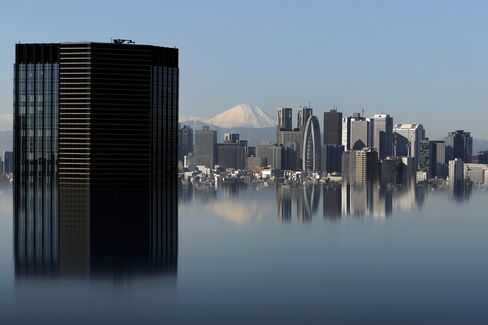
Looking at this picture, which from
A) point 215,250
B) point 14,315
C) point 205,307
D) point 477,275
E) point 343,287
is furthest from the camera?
point 215,250

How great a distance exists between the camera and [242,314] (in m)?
86.1

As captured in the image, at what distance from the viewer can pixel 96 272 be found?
108625mm

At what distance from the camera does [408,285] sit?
10556 centimetres

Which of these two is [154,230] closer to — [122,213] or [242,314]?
[122,213]

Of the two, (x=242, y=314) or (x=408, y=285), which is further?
(x=408, y=285)

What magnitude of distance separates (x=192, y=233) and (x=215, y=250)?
80.5 feet

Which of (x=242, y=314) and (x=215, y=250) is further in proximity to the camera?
(x=215, y=250)

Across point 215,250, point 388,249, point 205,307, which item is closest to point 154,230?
point 215,250

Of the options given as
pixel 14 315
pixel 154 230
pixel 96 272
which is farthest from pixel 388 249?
pixel 14 315

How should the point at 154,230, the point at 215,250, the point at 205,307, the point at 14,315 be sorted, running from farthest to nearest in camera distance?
1. the point at 154,230
2. the point at 215,250
3. the point at 205,307
4. the point at 14,315

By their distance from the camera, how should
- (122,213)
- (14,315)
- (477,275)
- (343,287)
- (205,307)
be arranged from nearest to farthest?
1. (14,315)
2. (205,307)
3. (343,287)
4. (477,275)
5. (122,213)

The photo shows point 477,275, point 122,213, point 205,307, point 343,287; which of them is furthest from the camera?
point 122,213

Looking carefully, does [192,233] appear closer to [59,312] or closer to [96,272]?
[96,272]

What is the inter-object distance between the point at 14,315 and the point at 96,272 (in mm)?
25217
